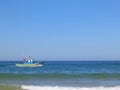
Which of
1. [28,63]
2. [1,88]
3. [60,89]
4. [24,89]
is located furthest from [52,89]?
[28,63]

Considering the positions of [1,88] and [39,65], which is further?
[39,65]

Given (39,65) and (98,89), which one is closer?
(98,89)

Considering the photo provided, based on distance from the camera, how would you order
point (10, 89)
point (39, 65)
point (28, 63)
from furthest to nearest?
point (39, 65)
point (28, 63)
point (10, 89)

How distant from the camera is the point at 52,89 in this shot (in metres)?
15.1

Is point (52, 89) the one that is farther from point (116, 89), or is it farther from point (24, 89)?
point (116, 89)

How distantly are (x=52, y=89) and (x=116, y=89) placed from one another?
10.0 ft

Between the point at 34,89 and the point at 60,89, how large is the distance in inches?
49.9

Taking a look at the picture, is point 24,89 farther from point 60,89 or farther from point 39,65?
point 39,65

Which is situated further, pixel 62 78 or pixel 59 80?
pixel 62 78

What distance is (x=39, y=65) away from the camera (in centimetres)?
5984

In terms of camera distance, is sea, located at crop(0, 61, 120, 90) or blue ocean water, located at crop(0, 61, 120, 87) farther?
blue ocean water, located at crop(0, 61, 120, 87)

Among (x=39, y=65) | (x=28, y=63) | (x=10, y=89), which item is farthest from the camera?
(x=39, y=65)

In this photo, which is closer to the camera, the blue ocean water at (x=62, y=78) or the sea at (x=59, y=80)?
the sea at (x=59, y=80)

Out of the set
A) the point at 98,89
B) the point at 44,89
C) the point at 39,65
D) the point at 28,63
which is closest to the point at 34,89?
the point at 44,89
